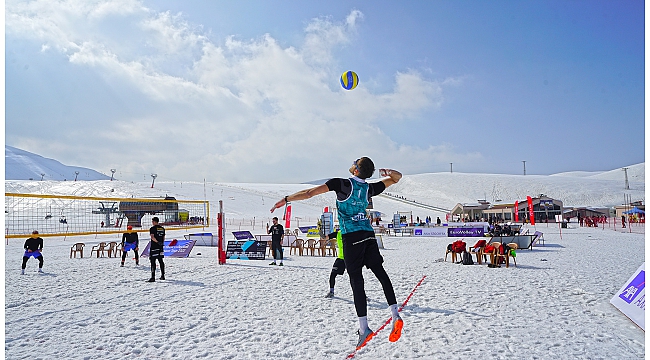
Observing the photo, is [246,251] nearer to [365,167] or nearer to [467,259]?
[467,259]

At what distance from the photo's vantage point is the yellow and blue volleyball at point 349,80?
1008 cm

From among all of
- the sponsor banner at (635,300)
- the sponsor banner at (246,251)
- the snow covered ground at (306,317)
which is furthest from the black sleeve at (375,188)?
the sponsor banner at (246,251)

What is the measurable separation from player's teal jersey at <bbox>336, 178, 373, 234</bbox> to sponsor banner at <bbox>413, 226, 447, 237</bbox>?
2975 cm

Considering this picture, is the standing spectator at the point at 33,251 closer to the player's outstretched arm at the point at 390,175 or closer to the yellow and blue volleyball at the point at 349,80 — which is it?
the yellow and blue volleyball at the point at 349,80

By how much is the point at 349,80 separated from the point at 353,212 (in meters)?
6.64

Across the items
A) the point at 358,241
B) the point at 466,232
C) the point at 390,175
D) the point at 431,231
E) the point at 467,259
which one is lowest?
the point at 431,231

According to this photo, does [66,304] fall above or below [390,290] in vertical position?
below

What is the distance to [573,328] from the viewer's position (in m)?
5.32

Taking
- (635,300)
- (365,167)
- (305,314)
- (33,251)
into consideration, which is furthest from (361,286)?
(33,251)

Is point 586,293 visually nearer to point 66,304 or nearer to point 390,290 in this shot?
point 390,290

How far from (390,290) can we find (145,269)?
1081 cm

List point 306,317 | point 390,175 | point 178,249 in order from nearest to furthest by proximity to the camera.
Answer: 1. point 390,175
2. point 306,317
3. point 178,249

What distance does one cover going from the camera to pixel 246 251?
599 inches

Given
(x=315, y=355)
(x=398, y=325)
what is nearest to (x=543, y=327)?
(x=398, y=325)
